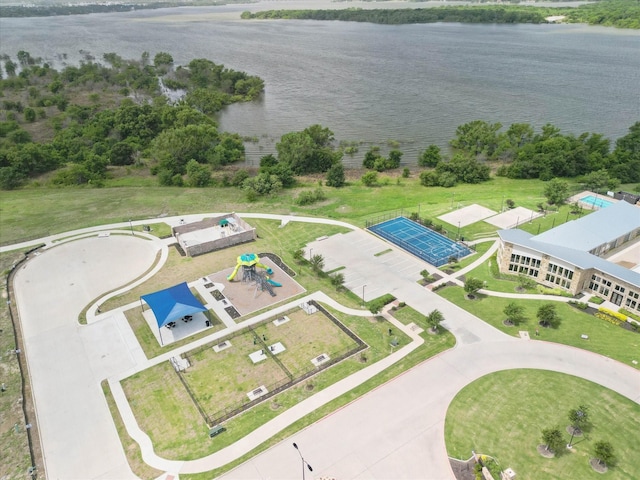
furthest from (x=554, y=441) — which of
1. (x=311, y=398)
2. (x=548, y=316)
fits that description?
(x=311, y=398)

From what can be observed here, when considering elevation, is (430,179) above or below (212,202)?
above

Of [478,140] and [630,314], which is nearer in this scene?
[630,314]

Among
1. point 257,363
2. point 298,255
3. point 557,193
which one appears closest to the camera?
point 257,363

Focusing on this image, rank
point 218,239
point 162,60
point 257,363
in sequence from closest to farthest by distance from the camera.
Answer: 1. point 257,363
2. point 218,239
3. point 162,60

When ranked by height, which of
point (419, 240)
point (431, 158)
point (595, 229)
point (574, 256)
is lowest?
point (419, 240)

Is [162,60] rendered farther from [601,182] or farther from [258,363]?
[258,363]

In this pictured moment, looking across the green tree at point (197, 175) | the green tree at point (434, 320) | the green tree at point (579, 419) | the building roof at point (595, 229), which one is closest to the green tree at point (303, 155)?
the green tree at point (197, 175)

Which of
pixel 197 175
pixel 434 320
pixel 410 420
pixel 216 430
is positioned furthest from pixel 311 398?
pixel 197 175

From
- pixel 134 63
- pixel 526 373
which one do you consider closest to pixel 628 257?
pixel 526 373
